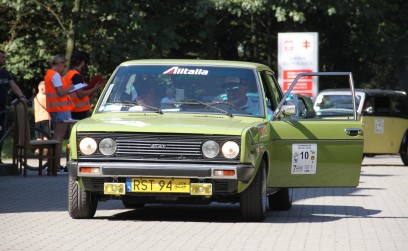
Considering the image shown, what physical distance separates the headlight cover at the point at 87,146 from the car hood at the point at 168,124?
10 centimetres

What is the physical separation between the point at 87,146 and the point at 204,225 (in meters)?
1.38

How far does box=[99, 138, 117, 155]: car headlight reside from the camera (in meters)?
12.7

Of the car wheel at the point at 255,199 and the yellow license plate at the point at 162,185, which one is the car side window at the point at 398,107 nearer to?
the car wheel at the point at 255,199

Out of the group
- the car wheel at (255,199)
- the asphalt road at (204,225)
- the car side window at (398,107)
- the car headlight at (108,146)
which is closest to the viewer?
the asphalt road at (204,225)

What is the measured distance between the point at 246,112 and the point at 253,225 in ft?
4.76

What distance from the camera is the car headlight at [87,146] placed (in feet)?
41.8

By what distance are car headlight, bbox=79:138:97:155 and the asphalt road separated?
0.70 meters

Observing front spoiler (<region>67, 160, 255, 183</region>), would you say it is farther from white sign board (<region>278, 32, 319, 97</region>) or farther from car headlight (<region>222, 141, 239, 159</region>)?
white sign board (<region>278, 32, 319, 97</region>)

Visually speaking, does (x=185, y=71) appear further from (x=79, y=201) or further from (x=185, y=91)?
(x=79, y=201)

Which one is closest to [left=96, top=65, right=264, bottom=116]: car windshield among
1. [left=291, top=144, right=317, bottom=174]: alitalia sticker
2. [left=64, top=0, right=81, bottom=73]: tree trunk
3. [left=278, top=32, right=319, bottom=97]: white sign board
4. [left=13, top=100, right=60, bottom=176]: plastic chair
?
[left=291, top=144, right=317, bottom=174]: alitalia sticker

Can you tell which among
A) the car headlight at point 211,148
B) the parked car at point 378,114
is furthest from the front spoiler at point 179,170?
the parked car at point 378,114

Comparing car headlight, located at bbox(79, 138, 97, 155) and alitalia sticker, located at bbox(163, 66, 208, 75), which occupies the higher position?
alitalia sticker, located at bbox(163, 66, 208, 75)

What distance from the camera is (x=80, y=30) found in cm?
3925

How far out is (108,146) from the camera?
1269 centimetres
